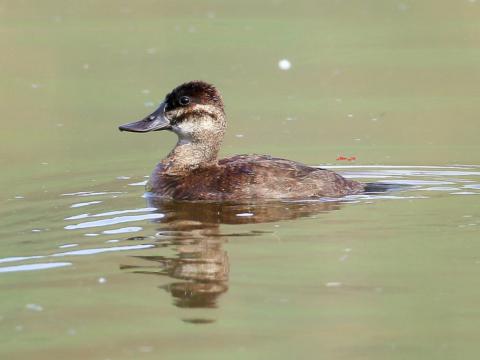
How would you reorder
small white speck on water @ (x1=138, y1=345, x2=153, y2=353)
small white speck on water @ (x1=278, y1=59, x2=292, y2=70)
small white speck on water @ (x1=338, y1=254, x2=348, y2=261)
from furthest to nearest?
small white speck on water @ (x1=278, y1=59, x2=292, y2=70) → small white speck on water @ (x1=338, y1=254, x2=348, y2=261) → small white speck on water @ (x1=138, y1=345, x2=153, y2=353)

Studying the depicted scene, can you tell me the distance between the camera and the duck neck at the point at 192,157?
416 inches

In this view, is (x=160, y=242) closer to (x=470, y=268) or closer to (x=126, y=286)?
(x=126, y=286)

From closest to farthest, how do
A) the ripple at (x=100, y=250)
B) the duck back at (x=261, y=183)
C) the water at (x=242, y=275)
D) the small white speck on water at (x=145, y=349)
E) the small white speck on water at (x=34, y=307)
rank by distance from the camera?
1. the small white speck on water at (x=145, y=349)
2. the water at (x=242, y=275)
3. the small white speck on water at (x=34, y=307)
4. the ripple at (x=100, y=250)
5. the duck back at (x=261, y=183)

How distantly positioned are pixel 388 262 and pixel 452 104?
7.39 m

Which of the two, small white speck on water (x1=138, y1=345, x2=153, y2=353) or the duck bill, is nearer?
small white speck on water (x1=138, y1=345, x2=153, y2=353)

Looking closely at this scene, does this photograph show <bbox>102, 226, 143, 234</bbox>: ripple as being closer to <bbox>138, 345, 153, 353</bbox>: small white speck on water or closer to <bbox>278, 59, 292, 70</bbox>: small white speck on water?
<bbox>138, 345, 153, 353</bbox>: small white speck on water

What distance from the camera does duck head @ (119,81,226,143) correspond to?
10.5 m

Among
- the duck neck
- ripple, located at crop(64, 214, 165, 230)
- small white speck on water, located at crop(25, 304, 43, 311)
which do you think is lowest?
small white speck on water, located at crop(25, 304, 43, 311)

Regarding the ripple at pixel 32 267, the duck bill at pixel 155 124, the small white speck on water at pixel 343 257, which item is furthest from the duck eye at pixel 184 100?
the small white speck on water at pixel 343 257

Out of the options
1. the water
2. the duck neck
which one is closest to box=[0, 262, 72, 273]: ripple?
the water

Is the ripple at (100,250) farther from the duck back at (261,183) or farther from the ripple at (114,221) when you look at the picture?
the duck back at (261,183)

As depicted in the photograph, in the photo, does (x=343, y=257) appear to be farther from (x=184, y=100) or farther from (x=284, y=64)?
(x=284, y=64)

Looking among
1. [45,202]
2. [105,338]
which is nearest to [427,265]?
[105,338]

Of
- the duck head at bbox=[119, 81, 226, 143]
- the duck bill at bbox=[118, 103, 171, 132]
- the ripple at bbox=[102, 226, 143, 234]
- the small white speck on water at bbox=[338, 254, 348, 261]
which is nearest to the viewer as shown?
the small white speck on water at bbox=[338, 254, 348, 261]
